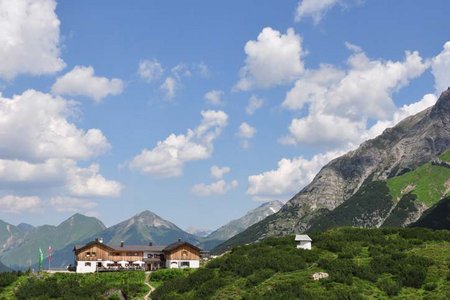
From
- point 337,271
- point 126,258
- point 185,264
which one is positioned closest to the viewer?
point 337,271

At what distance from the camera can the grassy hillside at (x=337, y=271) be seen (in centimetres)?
6756

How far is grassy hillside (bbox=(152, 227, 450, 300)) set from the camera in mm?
67562

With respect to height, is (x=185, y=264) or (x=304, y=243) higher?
(x=304, y=243)

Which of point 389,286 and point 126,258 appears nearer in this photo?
point 389,286

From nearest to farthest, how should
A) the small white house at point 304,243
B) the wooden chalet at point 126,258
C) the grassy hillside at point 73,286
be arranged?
the grassy hillside at point 73,286
the small white house at point 304,243
the wooden chalet at point 126,258

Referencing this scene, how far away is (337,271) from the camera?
75062mm

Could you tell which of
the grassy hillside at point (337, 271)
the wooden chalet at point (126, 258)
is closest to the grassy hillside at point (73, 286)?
the grassy hillside at point (337, 271)

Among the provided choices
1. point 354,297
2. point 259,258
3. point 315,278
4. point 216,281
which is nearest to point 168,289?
point 216,281

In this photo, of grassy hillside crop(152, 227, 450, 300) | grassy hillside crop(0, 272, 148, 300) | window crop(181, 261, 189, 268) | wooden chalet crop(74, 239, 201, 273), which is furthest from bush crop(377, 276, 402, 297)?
window crop(181, 261, 189, 268)

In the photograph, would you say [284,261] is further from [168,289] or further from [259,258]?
[168,289]

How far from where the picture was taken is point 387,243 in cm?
9512

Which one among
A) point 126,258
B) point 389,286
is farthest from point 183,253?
point 389,286

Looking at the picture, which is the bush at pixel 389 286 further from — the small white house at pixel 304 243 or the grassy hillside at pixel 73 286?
the grassy hillside at pixel 73 286

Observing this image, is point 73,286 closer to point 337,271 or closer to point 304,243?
point 304,243
